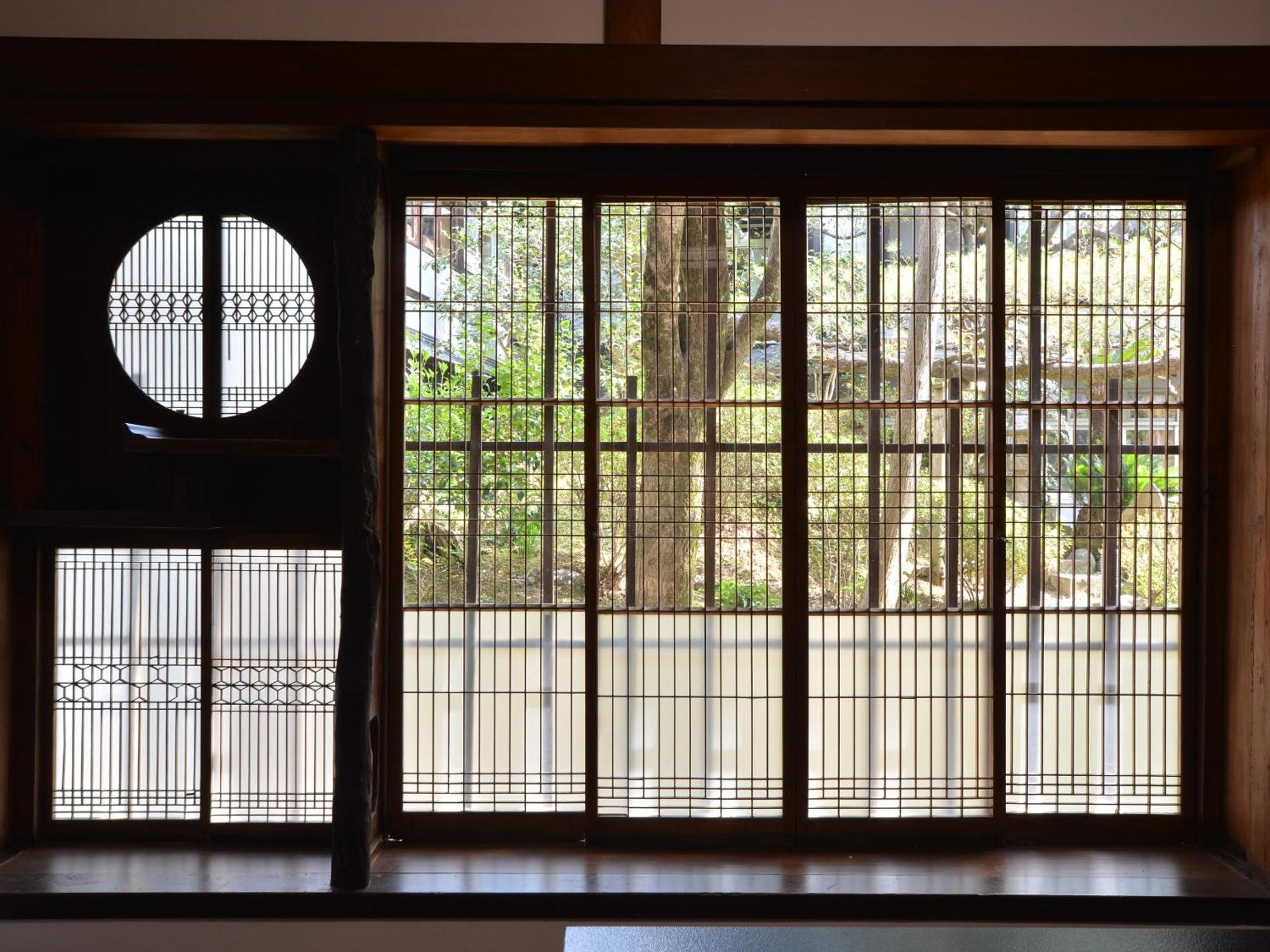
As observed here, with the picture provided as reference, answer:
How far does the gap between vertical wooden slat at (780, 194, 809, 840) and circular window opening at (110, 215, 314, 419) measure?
1.56 metres

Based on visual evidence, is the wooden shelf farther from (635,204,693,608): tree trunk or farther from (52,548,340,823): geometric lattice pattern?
(635,204,693,608): tree trunk

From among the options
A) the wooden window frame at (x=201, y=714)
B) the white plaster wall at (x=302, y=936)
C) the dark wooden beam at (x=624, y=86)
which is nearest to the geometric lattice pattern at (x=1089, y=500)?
the dark wooden beam at (x=624, y=86)

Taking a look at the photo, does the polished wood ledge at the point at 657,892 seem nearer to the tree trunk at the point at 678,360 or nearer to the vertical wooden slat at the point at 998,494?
the vertical wooden slat at the point at 998,494

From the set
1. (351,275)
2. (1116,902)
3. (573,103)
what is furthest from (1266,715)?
(351,275)

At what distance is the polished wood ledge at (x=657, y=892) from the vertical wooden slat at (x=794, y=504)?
33 cm

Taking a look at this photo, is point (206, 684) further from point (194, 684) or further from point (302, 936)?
point (302, 936)

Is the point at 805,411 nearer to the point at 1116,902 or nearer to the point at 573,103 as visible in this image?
the point at 573,103

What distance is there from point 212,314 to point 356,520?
893 millimetres

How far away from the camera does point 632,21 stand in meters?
2.84

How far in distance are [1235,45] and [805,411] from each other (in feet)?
5.37

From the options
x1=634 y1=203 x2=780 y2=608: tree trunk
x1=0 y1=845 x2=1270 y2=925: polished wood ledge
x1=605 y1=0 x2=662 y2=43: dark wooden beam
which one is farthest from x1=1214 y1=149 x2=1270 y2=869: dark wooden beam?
x1=605 y1=0 x2=662 y2=43: dark wooden beam

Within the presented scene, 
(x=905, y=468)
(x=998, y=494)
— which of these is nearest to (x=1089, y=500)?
(x=998, y=494)

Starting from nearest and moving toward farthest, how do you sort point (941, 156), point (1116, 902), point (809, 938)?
point (809, 938), point (1116, 902), point (941, 156)

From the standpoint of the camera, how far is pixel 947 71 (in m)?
2.82
